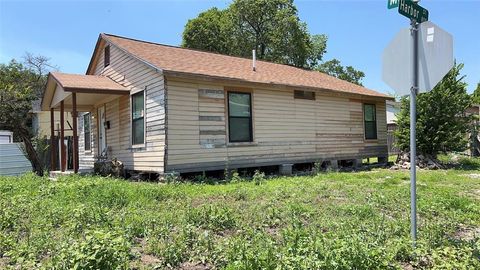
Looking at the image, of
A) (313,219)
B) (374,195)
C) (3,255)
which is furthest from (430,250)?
(3,255)

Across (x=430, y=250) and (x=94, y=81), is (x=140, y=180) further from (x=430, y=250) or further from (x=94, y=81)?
(x=430, y=250)

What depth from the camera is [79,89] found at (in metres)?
10.7

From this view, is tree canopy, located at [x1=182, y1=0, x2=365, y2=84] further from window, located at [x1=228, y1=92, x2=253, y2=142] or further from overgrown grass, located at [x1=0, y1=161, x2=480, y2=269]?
Result: overgrown grass, located at [x1=0, y1=161, x2=480, y2=269]

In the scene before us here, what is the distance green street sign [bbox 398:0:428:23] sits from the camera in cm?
390

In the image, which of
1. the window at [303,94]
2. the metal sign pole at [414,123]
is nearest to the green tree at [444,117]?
the window at [303,94]

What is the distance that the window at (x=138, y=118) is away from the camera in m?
11.2

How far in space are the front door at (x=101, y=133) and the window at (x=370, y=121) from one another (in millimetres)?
9677

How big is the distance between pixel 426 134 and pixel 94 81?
36.2 ft

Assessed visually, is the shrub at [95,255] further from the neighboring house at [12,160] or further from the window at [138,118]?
the neighboring house at [12,160]

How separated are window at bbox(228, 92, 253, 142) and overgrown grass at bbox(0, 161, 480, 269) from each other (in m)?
3.45

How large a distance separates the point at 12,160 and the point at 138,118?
7.87 m

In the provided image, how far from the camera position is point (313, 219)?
210 inches

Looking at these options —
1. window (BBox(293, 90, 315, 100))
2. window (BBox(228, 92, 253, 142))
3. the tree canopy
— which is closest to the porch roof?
window (BBox(228, 92, 253, 142))

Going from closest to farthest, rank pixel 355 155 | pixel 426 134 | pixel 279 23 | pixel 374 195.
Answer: pixel 374 195 → pixel 426 134 → pixel 355 155 → pixel 279 23
